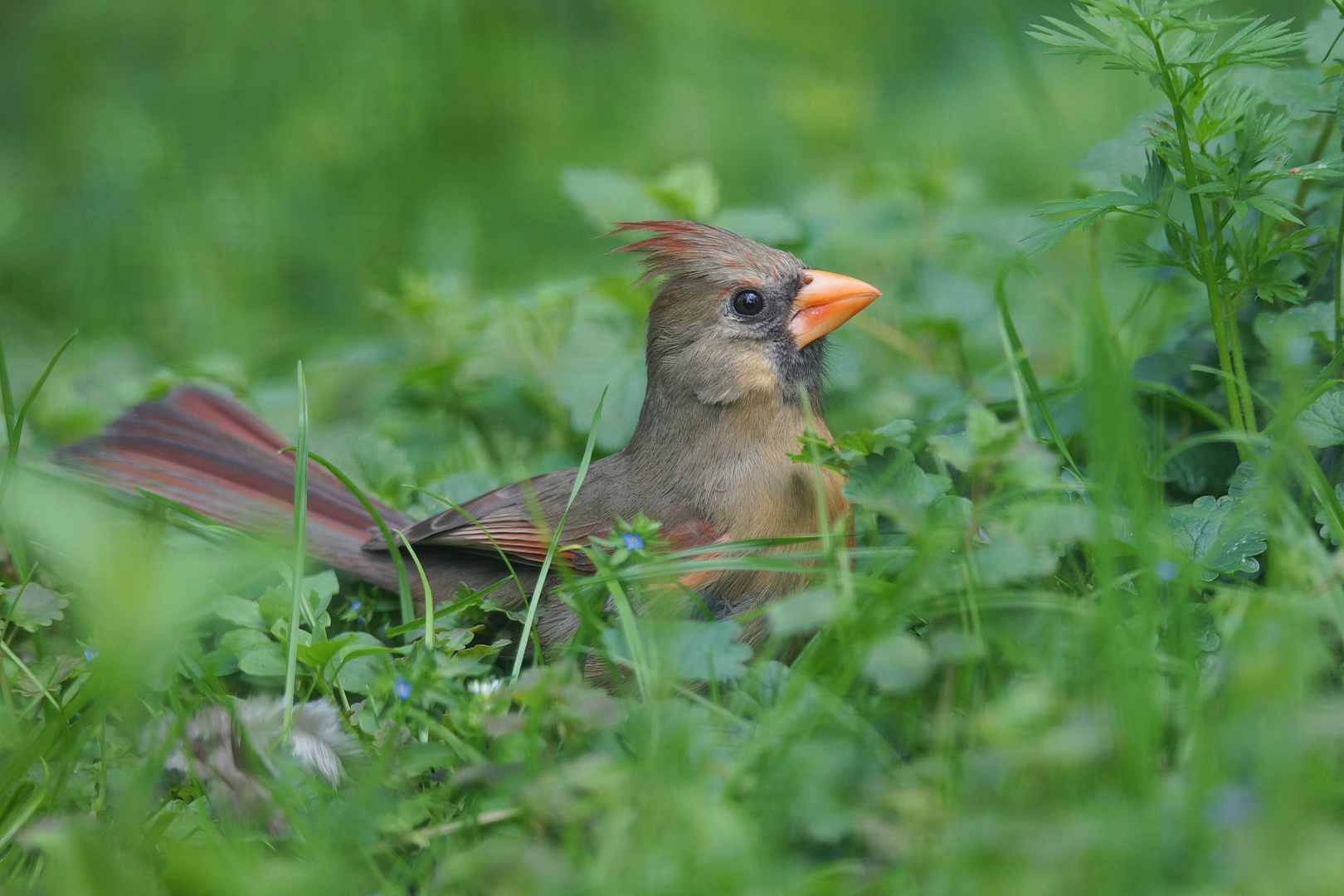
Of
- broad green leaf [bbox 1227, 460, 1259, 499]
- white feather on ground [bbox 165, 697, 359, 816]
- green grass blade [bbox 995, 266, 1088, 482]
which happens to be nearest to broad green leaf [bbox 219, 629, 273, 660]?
white feather on ground [bbox 165, 697, 359, 816]

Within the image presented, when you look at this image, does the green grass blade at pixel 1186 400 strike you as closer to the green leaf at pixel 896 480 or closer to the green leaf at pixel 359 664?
the green leaf at pixel 896 480

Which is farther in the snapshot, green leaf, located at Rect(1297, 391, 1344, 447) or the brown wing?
the brown wing

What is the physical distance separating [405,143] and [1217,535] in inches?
178

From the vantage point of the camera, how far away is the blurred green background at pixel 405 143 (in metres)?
5.01

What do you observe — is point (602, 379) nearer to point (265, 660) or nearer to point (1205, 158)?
point (265, 660)

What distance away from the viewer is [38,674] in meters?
2.39

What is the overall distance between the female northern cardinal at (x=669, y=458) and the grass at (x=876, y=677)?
0.16 m

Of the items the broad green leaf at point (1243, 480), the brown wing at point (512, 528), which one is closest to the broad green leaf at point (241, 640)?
the brown wing at point (512, 528)

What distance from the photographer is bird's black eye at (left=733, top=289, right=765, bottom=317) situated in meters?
3.00

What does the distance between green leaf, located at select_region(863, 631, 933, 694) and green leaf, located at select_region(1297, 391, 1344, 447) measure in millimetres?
997

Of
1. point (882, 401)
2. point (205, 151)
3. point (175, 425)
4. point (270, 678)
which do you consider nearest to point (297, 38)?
point (205, 151)

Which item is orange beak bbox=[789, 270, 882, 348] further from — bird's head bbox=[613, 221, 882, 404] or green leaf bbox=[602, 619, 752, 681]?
green leaf bbox=[602, 619, 752, 681]

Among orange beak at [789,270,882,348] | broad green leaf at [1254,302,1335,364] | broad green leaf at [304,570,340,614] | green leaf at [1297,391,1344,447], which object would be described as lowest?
broad green leaf at [304,570,340,614]

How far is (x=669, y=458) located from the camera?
292cm
